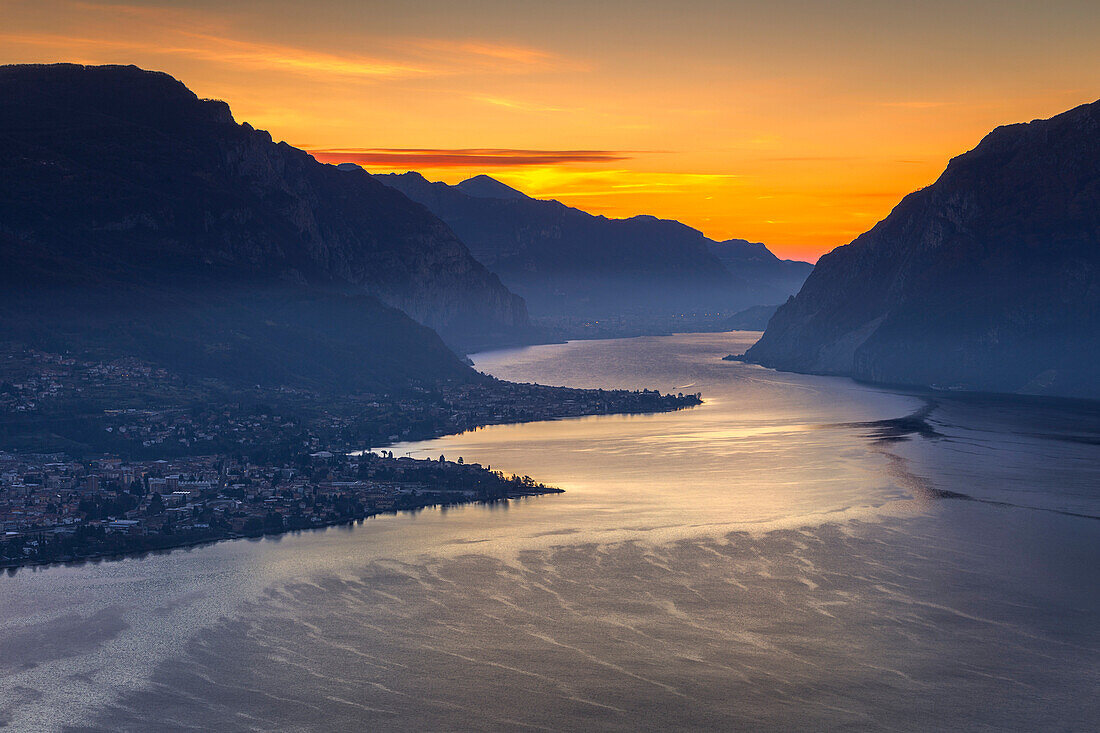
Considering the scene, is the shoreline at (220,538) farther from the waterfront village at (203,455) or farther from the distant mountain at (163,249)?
the distant mountain at (163,249)

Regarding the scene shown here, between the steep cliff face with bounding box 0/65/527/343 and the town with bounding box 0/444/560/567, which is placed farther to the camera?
the steep cliff face with bounding box 0/65/527/343

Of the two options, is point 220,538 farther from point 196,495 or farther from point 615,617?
point 615,617

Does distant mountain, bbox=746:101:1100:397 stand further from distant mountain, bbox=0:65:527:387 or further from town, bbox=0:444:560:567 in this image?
town, bbox=0:444:560:567

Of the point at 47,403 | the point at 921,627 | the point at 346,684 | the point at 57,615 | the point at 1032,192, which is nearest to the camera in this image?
the point at 346,684

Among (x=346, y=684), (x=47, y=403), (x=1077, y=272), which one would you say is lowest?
(x=346, y=684)

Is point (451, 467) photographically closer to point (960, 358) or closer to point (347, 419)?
point (347, 419)

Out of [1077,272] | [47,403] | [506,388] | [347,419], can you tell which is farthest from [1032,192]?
[47,403]

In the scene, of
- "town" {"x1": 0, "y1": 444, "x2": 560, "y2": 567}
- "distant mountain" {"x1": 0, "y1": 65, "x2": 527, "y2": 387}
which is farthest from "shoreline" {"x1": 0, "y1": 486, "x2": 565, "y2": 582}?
"distant mountain" {"x1": 0, "y1": 65, "x2": 527, "y2": 387}

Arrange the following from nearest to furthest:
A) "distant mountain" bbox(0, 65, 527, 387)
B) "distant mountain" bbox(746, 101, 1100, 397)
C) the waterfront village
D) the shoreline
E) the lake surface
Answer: the lake surface
the shoreline
the waterfront village
"distant mountain" bbox(0, 65, 527, 387)
"distant mountain" bbox(746, 101, 1100, 397)
